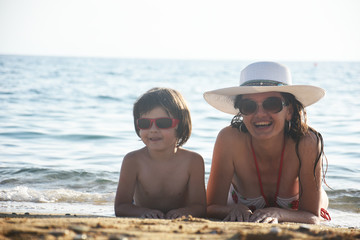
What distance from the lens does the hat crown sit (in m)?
3.91

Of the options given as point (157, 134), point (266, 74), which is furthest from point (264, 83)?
point (157, 134)

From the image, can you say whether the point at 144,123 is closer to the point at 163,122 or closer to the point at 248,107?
the point at 163,122

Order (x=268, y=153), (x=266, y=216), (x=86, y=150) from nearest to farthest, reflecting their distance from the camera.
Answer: (x=266, y=216), (x=268, y=153), (x=86, y=150)

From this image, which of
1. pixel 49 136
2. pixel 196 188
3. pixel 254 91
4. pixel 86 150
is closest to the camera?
pixel 254 91

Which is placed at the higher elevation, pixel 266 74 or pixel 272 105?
pixel 266 74

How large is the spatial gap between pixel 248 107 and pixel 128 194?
1256 mm

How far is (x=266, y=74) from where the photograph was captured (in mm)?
3928

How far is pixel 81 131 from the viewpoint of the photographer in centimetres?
1009

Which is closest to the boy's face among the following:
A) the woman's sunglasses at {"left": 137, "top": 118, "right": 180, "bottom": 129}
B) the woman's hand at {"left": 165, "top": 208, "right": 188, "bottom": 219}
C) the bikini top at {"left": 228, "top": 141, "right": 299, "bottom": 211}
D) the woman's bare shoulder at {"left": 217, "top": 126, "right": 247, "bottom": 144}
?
the woman's sunglasses at {"left": 137, "top": 118, "right": 180, "bottom": 129}

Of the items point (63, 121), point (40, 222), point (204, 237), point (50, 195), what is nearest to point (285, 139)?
point (204, 237)

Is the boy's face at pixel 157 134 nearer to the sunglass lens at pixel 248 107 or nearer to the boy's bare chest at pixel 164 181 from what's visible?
the boy's bare chest at pixel 164 181

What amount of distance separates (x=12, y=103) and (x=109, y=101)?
11.5ft

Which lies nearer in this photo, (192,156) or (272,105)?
(272,105)

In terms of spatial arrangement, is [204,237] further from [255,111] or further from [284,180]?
[284,180]
